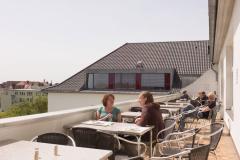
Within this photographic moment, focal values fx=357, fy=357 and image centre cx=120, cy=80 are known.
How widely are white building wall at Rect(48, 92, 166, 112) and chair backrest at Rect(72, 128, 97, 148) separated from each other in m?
24.3

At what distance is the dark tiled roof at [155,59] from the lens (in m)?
30.1

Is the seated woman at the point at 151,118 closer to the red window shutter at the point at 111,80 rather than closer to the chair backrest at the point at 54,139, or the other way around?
the chair backrest at the point at 54,139

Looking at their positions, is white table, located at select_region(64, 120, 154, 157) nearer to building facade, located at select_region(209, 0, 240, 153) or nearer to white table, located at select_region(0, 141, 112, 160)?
white table, located at select_region(0, 141, 112, 160)

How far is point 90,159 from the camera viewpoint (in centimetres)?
321

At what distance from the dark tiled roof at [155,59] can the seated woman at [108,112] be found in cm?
2346

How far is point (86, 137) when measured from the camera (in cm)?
441

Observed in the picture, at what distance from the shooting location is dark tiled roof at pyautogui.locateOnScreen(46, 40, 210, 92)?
30120 mm

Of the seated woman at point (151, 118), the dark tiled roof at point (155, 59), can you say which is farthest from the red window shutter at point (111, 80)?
the seated woman at point (151, 118)

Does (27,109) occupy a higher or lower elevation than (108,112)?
lower

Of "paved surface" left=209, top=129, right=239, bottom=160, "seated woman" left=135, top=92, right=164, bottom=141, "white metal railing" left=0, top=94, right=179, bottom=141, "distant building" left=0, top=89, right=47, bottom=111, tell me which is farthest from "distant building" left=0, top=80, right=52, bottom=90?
"seated woman" left=135, top=92, right=164, bottom=141

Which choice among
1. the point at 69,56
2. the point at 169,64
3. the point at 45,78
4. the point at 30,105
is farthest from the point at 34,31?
the point at 45,78

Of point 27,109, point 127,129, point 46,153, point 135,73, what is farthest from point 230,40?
point 27,109

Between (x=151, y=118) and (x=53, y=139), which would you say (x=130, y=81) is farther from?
(x=53, y=139)

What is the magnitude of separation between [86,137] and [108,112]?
2134mm
